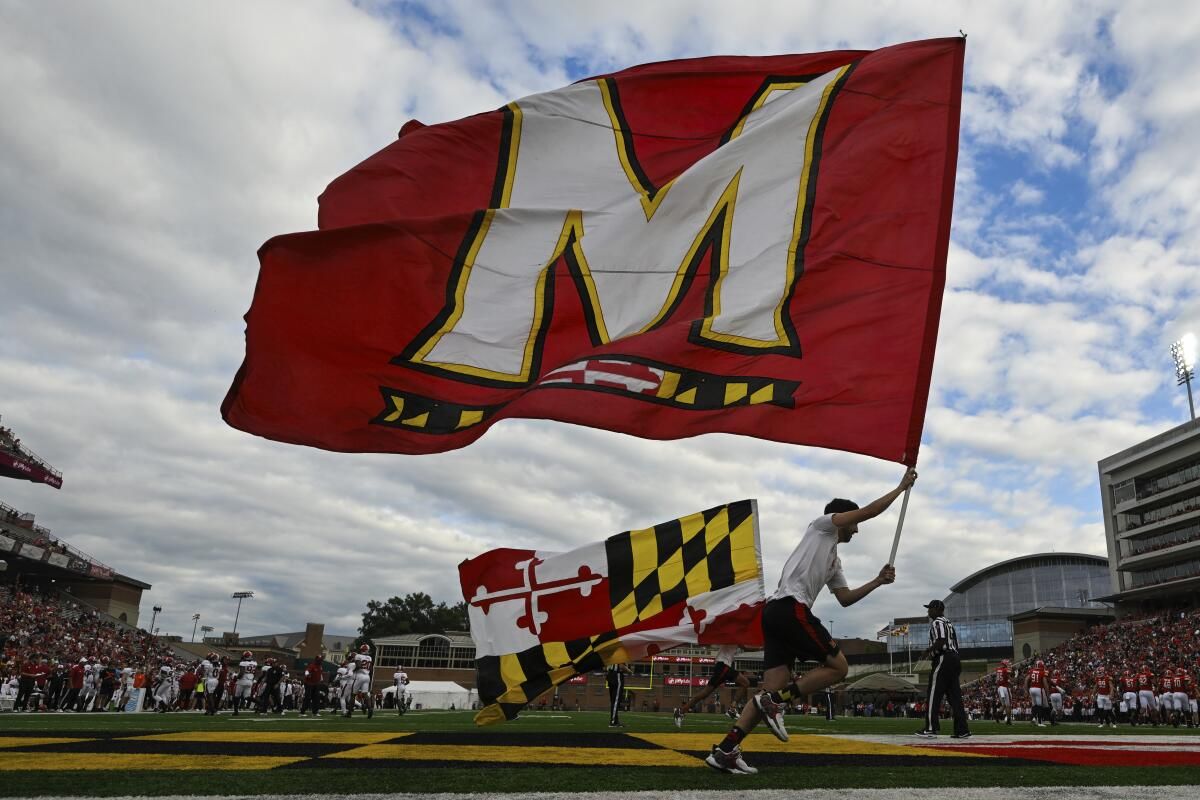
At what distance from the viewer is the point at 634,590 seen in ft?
31.4

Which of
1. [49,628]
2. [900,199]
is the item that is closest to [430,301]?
[900,199]

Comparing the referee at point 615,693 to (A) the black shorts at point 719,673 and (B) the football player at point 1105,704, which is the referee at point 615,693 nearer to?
(A) the black shorts at point 719,673

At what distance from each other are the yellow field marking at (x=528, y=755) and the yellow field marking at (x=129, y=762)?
2.17 ft

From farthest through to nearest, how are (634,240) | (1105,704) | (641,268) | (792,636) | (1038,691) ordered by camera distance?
(1105,704)
(1038,691)
(634,240)
(641,268)
(792,636)

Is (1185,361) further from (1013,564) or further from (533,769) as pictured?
(533,769)

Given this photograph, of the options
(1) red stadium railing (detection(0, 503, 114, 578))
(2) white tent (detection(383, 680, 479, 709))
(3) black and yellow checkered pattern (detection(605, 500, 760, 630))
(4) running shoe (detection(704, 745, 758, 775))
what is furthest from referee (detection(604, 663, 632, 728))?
(1) red stadium railing (detection(0, 503, 114, 578))

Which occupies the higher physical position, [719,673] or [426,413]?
[426,413]

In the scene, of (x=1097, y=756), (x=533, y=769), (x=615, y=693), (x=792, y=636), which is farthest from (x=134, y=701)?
(x=1097, y=756)

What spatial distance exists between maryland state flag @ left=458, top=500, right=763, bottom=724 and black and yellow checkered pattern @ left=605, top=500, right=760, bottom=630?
0.01 meters

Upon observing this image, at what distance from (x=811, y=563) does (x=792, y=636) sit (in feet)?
1.63

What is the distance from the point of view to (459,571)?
386 inches

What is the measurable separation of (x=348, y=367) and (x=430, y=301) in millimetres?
901

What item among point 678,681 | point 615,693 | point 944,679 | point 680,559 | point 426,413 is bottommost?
point 678,681

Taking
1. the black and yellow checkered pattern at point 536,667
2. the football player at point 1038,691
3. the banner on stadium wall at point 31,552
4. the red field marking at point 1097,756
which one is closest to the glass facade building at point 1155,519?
the football player at point 1038,691
